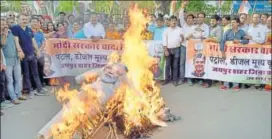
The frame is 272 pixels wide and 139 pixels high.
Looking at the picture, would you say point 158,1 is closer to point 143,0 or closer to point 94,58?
point 143,0

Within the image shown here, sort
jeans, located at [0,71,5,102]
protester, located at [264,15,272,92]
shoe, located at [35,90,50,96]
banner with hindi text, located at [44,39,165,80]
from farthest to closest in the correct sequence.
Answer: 1. banner with hindi text, located at [44,39,165,80]
2. protester, located at [264,15,272,92]
3. shoe, located at [35,90,50,96]
4. jeans, located at [0,71,5,102]

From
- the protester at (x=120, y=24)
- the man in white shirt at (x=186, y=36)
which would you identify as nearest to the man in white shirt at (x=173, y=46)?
the man in white shirt at (x=186, y=36)

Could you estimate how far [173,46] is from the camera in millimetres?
10727

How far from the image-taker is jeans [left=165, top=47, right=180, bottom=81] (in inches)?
425

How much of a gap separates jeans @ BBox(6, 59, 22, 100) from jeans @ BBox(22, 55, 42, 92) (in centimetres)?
32

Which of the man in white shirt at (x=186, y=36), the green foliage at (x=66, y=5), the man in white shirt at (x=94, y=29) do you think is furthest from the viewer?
the green foliage at (x=66, y=5)

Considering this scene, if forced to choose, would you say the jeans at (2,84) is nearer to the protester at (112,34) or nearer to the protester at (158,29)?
the protester at (112,34)

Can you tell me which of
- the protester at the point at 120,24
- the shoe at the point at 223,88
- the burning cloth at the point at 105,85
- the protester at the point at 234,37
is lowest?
the shoe at the point at 223,88

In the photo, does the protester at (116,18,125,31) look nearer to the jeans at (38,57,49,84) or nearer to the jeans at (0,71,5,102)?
the jeans at (38,57,49,84)

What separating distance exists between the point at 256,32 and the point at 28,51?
5270 millimetres

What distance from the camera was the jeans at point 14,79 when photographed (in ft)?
30.5

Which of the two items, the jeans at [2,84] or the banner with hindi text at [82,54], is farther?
the banner with hindi text at [82,54]

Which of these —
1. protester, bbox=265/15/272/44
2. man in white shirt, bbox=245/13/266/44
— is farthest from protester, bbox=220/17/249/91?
A: protester, bbox=265/15/272/44

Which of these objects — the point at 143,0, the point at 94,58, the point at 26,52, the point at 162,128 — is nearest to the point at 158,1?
the point at 143,0
